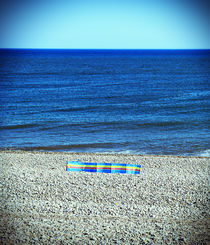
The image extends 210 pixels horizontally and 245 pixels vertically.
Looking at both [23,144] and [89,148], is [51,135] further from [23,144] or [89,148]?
[89,148]

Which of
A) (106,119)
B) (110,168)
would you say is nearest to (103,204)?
(110,168)

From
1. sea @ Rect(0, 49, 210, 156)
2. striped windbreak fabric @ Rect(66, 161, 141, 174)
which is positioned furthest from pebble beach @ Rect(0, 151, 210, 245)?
sea @ Rect(0, 49, 210, 156)

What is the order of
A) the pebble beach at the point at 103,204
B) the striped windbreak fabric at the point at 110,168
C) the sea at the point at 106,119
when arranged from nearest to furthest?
the pebble beach at the point at 103,204
the striped windbreak fabric at the point at 110,168
the sea at the point at 106,119

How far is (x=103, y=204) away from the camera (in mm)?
8898

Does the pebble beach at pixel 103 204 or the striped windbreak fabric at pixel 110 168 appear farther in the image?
the striped windbreak fabric at pixel 110 168

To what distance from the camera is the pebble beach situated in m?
7.23

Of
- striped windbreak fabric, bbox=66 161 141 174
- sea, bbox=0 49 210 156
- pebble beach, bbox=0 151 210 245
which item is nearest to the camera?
pebble beach, bbox=0 151 210 245

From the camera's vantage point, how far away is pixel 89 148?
628 inches

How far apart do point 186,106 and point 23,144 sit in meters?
16.8

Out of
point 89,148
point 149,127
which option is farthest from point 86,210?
point 149,127

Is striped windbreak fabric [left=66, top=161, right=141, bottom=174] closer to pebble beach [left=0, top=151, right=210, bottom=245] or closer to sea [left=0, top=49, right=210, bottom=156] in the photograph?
pebble beach [left=0, top=151, right=210, bottom=245]

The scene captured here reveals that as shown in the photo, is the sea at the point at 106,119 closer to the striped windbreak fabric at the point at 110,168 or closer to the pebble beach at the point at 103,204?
the pebble beach at the point at 103,204

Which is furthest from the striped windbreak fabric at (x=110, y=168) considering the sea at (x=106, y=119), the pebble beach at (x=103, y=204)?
the sea at (x=106, y=119)

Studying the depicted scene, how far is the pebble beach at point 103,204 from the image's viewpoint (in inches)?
285
